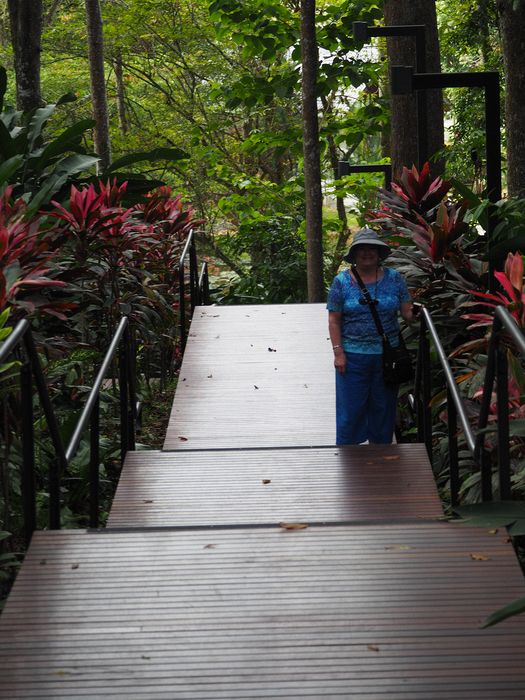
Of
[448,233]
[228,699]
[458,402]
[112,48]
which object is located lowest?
[228,699]

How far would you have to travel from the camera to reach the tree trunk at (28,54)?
10227 mm

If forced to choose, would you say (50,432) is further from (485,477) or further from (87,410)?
Result: (485,477)

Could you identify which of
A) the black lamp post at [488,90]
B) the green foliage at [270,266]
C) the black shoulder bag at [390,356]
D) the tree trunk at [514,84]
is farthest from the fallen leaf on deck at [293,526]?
the green foliage at [270,266]

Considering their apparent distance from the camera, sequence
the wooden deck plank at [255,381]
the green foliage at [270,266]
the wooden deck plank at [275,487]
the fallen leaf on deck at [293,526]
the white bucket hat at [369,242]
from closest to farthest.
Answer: the fallen leaf on deck at [293,526] → the wooden deck plank at [275,487] → the white bucket hat at [369,242] → the wooden deck plank at [255,381] → the green foliage at [270,266]

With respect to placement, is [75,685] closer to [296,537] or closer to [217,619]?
[217,619]

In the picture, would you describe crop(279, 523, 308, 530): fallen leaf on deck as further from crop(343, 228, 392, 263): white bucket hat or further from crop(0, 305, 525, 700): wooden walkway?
crop(343, 228, 392, 263): white bucket hat

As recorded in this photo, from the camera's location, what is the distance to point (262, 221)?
14969mm

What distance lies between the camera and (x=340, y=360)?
584cm

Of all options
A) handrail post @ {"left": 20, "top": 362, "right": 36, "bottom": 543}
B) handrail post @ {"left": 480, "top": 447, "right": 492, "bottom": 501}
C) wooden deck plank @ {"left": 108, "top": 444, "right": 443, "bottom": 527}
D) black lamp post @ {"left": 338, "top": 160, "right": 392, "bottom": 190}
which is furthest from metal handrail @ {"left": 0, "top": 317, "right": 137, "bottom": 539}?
black lamp post @ {"left": 338, "top": 160, "right": 392, "bottom": 190}

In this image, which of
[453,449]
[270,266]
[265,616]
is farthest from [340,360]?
[270,266]

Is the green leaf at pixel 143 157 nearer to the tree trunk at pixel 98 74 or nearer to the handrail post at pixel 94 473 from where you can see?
the tree trunk at pixel 98 74

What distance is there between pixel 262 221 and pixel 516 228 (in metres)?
8.48

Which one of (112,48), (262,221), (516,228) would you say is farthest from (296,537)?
(112,48)

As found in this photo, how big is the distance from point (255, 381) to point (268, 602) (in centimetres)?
477
